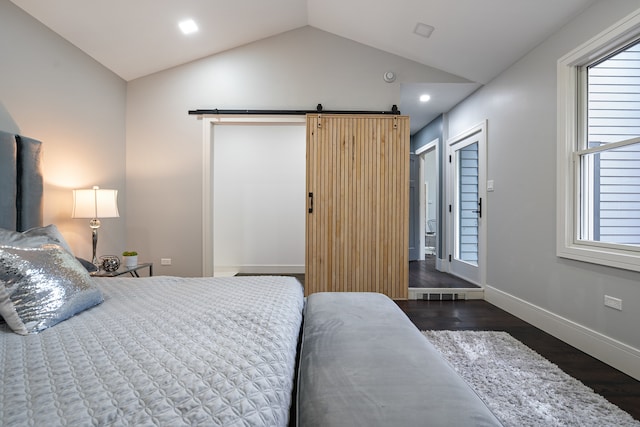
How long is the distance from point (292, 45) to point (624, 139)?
10.6ft

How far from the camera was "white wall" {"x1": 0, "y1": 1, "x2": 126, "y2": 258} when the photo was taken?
83.7 inches

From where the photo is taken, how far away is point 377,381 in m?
0.82

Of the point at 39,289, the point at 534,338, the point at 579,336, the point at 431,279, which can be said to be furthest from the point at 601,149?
the point at 39,289

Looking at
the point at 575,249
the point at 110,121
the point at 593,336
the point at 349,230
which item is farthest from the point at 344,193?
the point at 110,121

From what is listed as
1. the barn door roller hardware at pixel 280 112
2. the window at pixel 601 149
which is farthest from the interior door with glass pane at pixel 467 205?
the barn door roller hardware at pixel 280 112

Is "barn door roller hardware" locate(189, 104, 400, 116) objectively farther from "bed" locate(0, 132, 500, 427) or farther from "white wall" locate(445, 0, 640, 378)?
"bed" locate(0, 132, 500, 427)

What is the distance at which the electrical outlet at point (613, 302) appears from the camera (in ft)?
6.47

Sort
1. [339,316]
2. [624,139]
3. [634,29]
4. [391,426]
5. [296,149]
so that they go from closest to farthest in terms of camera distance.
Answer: [391,426] < [339,316] < [634,29] < [624,139] < [296,149]

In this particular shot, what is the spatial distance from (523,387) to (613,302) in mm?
966

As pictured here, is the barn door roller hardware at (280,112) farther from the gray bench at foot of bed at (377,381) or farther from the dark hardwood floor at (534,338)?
the gray bench at foot of bed at (377,381)

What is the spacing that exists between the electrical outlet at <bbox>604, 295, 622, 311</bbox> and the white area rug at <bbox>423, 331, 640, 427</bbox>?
589 mm

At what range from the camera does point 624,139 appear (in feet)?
6.81

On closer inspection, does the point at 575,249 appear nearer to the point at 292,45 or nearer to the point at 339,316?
the point at 339,316

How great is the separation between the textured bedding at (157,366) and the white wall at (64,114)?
6.16 ft
